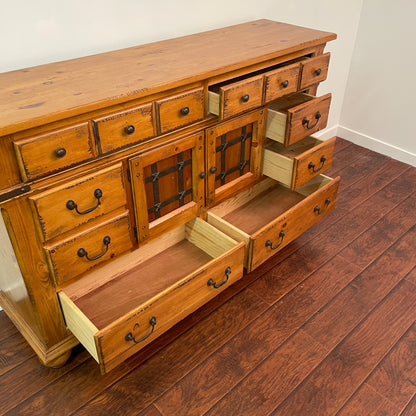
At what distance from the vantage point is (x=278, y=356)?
5.28 feet

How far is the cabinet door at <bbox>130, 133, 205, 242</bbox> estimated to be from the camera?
1404 millimetres

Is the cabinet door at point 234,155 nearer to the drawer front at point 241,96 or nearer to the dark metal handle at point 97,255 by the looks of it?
the drawer front at point 241,96

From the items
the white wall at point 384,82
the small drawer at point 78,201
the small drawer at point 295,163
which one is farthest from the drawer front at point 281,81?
the white wall at point 384,82

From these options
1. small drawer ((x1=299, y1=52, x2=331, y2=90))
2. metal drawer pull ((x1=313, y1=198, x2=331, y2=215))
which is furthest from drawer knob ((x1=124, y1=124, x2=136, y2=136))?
metal drawer pull ((x1=313, y1=198, x2=331, y2=215))

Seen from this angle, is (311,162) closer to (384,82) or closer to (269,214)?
(269,214)

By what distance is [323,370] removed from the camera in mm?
1564

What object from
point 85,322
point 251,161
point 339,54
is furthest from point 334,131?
point 85,322

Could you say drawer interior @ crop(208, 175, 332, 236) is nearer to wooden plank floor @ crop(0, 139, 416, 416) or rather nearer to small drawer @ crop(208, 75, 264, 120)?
wooden plank floor @ crop(0, 139, 416, 416)

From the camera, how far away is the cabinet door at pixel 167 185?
1404 mm

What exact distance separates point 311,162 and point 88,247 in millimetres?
1000

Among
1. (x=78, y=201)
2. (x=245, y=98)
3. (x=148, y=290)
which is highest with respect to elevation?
(x=245, y=98)

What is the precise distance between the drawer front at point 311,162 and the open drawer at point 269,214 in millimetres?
78

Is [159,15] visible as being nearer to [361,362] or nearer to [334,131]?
[361,362]

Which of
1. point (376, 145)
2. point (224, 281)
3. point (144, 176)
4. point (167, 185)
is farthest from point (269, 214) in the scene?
point (376, 145)
